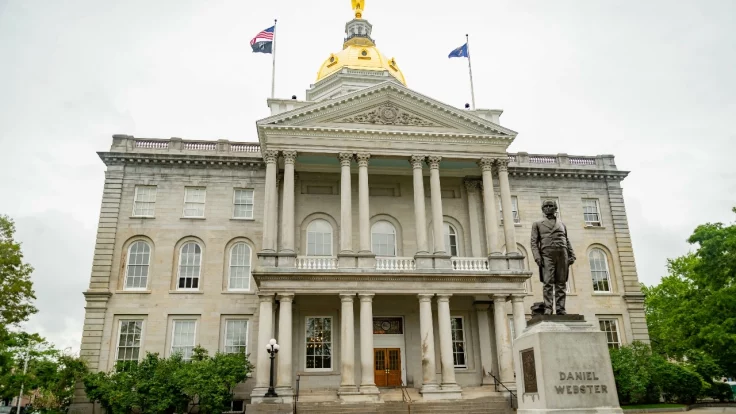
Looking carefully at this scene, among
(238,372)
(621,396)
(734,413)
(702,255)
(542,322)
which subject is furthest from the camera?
(702,255)

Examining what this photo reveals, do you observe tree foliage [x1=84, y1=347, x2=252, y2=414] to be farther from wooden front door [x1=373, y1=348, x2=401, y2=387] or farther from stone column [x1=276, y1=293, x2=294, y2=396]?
wooden front door [x1=373, y1=348, x2=401, y2=387]

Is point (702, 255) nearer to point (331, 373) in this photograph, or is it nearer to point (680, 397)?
point (680, 397)

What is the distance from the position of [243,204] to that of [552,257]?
74.8 ft

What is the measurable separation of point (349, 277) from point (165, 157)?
1326 cm

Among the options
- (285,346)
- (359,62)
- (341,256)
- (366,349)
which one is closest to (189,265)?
(285,346)

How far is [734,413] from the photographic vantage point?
22.2m

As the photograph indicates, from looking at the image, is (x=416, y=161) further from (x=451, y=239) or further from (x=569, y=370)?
(x=569, y=370)

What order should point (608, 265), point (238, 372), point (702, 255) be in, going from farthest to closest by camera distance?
point (608, 265) → point (702, 255) → point (238, 372)

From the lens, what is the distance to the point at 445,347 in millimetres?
24984

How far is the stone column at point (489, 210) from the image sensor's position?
89.2 ft

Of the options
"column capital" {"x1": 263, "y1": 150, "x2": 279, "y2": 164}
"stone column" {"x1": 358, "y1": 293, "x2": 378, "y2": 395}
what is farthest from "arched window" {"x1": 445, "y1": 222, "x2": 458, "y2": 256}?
"column capital" {"x1": 263, "y1": 150, "x2": 279, "y2": 164}

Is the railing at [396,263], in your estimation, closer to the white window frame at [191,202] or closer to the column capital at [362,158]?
the column capital at [362,158]

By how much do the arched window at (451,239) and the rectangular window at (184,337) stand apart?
1440 centimetres

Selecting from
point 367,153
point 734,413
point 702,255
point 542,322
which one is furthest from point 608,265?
point 542,322
